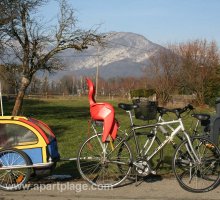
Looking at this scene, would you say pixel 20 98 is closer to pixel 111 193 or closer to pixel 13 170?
pixel 13 170

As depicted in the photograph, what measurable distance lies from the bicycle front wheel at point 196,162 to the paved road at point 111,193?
19cm

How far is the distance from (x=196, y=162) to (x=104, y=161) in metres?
1.36

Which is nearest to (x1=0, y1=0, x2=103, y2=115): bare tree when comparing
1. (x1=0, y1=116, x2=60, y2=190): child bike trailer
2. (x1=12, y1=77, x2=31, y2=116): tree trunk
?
(x1=12, y1=77, x2=31, y2=116): tree trunk

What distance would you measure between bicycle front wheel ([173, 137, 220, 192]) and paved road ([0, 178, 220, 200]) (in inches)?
7.6

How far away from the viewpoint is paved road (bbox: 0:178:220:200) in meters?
5.69

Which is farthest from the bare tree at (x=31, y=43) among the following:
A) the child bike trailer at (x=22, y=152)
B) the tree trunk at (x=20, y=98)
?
the child bike trailer at (x=22, y=152)

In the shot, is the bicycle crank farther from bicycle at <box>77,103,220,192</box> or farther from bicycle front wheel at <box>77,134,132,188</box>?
bicycle front wheel at <box>77,134,132,188</box>

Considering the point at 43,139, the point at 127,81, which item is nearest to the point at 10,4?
the point at 43,139

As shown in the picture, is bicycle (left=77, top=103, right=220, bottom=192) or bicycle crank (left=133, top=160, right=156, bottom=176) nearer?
bicycle (left=77, top=103, right=220, bottom=192)

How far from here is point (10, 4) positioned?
1955 cm

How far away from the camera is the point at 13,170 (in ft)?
20.3

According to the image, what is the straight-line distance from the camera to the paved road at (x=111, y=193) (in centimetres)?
569

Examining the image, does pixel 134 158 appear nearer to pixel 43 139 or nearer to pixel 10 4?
pixel 43 139

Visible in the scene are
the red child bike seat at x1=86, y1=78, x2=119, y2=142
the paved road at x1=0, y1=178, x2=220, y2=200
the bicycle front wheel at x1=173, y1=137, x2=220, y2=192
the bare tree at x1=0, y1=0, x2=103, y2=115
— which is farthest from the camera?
the bare tree at x1=0, y1=0, x2=103, y2=115
